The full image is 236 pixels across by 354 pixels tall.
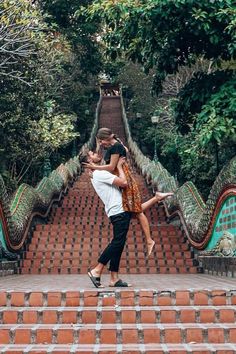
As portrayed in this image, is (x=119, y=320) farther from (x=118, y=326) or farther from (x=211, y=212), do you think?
(x=211, y=212)

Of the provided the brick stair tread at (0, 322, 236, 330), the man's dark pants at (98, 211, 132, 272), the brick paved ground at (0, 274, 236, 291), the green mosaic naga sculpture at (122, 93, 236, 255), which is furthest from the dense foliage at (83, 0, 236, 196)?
the brick stair tread at (0, 322, 236, 330)

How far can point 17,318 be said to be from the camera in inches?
189

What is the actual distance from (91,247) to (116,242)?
179 inches

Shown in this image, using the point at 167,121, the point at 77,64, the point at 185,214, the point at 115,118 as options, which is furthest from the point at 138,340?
the point at 115,118

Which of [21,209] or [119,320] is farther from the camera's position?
[21,209]

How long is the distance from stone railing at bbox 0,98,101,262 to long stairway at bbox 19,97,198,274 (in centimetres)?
37

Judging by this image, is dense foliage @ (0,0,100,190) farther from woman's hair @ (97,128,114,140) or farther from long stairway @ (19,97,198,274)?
woman's hair @ (97,128,114,140)

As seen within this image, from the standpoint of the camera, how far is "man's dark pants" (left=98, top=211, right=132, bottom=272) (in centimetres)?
580

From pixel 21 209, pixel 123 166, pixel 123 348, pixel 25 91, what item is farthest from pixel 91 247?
pixel 123 348

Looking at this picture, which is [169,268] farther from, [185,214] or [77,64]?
[77,64]

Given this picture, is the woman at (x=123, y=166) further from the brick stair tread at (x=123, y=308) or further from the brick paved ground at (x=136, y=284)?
the brick stair tread at (x=123, y=308)

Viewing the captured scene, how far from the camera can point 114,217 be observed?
19.3 ft

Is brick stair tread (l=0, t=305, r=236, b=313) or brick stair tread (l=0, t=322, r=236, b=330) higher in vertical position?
brick stair tread (l=0, t=305, r=236, b=313)

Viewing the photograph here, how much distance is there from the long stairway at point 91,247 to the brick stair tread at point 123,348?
192 inches
